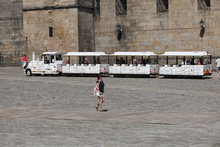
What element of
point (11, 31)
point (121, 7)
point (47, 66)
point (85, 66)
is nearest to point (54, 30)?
point (47, 66)

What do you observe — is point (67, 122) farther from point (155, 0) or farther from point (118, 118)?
point (155, 0)

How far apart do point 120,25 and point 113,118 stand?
27830 millimetres

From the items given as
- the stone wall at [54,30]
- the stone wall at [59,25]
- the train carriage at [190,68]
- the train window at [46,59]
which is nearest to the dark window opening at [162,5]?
the train carriage at [190,68]

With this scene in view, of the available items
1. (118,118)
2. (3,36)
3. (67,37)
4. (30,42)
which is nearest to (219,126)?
(118,118)

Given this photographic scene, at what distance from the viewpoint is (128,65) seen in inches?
1501

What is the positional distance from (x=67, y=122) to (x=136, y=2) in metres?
28.4

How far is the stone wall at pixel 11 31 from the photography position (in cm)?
4978

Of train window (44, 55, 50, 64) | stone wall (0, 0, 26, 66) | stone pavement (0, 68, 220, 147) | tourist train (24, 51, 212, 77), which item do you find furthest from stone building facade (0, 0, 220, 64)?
stone pavement (0, 68, 220, 147)

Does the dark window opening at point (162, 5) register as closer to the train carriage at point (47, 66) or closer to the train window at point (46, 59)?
the train carriage at point (47, 66)

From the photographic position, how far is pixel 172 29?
41062 mm

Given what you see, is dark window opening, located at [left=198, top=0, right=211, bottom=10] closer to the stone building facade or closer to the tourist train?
the stone building facade

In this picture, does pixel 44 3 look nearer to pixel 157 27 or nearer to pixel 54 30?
pixel 54 30

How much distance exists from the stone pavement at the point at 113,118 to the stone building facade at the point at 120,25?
1382 centimetres

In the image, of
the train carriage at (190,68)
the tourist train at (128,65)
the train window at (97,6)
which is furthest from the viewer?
the train window at (97,6)
